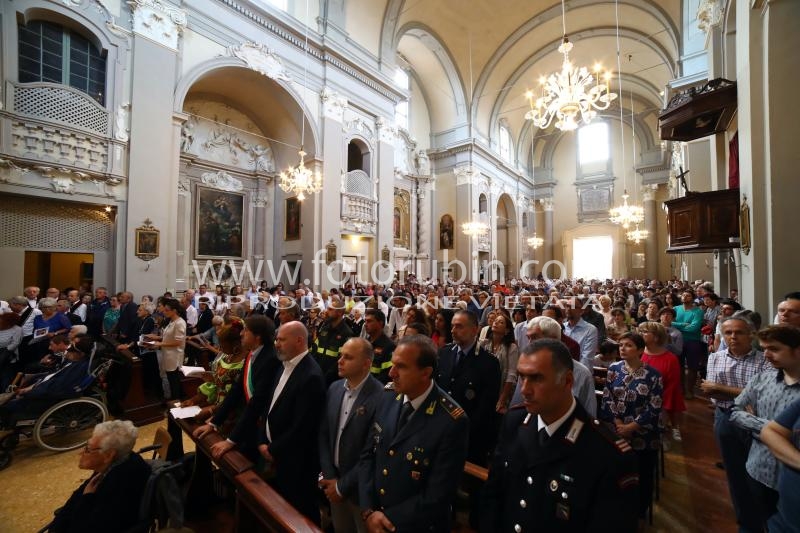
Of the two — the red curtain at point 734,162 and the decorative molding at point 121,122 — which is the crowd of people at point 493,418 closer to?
the red curtain at point 734,162

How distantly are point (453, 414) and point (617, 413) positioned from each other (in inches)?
66.6

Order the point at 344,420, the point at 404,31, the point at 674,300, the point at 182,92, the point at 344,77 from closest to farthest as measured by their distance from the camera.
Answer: the point at 344,420 → the point at 674,300 → the point at 182,92 → the point at 344,77 → the point at 404,31

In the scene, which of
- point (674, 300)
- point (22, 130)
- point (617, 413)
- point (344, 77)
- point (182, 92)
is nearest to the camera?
point (617, 413)

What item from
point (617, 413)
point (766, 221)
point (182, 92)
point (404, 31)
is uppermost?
point (404, 31)

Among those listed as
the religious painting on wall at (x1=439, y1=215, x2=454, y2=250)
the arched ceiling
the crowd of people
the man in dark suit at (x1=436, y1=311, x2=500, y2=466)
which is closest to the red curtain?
the crowd of people

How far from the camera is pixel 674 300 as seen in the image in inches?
287

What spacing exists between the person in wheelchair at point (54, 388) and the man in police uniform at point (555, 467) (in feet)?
15.3

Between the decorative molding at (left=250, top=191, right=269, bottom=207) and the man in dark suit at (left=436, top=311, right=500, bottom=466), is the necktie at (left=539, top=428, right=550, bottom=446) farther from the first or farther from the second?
the decorative molding at (left=250, top=191, right=269, bottom=207)

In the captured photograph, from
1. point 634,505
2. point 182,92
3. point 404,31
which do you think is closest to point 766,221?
point 634,505

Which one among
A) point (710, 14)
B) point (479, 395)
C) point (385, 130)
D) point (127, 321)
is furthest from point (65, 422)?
point (385, 130)

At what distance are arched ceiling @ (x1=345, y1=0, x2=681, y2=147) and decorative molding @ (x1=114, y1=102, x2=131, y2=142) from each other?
301 inches

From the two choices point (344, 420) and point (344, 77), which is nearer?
point (344, 420)

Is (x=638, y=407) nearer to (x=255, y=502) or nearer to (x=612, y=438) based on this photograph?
(x=612, y=438)

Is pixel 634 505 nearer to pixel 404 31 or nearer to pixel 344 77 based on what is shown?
pixel 344 77
